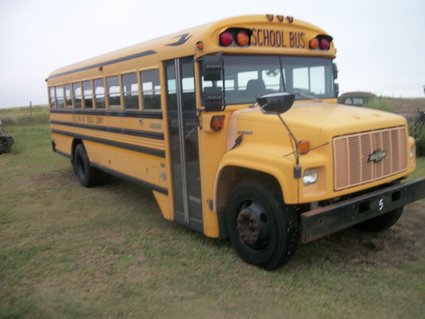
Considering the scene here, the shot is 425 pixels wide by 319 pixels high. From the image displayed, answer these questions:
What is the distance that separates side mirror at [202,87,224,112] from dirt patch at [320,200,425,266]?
6.44 ft

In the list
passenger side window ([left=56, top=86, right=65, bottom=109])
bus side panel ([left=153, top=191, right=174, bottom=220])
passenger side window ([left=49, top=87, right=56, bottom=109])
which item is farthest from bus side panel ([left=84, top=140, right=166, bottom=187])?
passenger side window ([left=49, top=87, right=56, bottom=109])

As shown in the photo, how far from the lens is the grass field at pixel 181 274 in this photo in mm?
3527

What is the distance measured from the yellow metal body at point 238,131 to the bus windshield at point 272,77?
0.09 metres

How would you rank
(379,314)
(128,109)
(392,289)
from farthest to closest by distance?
(128,109)
(392,289)
(379,314)

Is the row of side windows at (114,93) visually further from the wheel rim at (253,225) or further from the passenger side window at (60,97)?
the wheel rim at (253,225)

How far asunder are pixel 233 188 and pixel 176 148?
0.98 metres

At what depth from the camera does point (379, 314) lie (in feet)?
10.9

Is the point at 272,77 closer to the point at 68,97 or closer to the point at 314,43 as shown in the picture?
the point at 314,43

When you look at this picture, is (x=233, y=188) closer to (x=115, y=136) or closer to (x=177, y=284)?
(x=177, y=284)

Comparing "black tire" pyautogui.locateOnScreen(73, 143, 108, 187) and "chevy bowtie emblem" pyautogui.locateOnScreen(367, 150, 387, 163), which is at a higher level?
"chevy bowtie emblem" pyautogui.locateOnScreen(367, 150, 387, 163)

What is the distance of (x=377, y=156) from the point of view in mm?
3898

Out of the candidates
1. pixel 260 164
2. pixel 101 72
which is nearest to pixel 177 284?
pixel 260 164

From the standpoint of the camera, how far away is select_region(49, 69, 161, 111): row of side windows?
529cm

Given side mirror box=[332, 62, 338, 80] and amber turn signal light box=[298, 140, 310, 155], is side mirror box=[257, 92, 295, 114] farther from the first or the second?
side mirror box=[332, 62, 338, 80]
